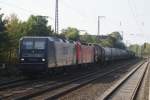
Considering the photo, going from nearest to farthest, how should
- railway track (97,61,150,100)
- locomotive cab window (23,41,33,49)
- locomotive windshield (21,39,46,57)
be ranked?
railway track (97,61,150,100) → locomotive windshield (21,39,46,57) → locomotive cab window (23,41,33,49)

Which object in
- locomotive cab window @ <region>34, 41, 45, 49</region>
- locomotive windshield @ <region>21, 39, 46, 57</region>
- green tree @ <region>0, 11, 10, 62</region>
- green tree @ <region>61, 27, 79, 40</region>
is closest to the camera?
locomotive windshield @ <region>21, 39, 46, 57</region>

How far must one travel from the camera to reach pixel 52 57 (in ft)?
91.9

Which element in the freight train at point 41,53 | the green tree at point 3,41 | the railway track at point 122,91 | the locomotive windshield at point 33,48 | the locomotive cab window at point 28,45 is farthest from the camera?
the green tree at point 3,41

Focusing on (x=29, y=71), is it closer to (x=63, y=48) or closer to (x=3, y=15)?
(x=63, y=48)

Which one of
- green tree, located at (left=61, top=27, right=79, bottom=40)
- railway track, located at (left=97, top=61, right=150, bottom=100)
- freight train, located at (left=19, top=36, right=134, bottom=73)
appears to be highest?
green tree, located at (left=61, top=27, right=79, bottom=40)

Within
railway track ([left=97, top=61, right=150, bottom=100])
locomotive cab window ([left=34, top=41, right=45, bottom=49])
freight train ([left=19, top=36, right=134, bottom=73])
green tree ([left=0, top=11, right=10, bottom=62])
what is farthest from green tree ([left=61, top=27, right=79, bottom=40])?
railway track ([left=97, top=61, right=150, bottom=100])

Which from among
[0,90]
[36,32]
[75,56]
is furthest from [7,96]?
[36,32]

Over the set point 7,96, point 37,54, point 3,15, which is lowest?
point 7,96

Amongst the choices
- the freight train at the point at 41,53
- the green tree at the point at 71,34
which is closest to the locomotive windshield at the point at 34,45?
the freight train at the point at 41,53

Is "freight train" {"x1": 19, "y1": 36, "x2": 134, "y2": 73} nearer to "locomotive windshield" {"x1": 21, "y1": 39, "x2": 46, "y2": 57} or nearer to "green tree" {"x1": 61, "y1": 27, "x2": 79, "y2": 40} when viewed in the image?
"locomotive windshield" {"x1": 21, "y1": 39, "x2": 46, "y2": 57}

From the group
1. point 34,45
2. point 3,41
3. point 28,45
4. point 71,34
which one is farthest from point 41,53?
point 71,34

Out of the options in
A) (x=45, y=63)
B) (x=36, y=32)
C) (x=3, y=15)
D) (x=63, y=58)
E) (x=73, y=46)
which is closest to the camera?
(x=45, y=63)

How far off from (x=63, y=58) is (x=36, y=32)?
16824 mm

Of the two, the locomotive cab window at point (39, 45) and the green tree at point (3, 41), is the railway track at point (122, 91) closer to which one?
the locomotive cab window at point (39, 45)
